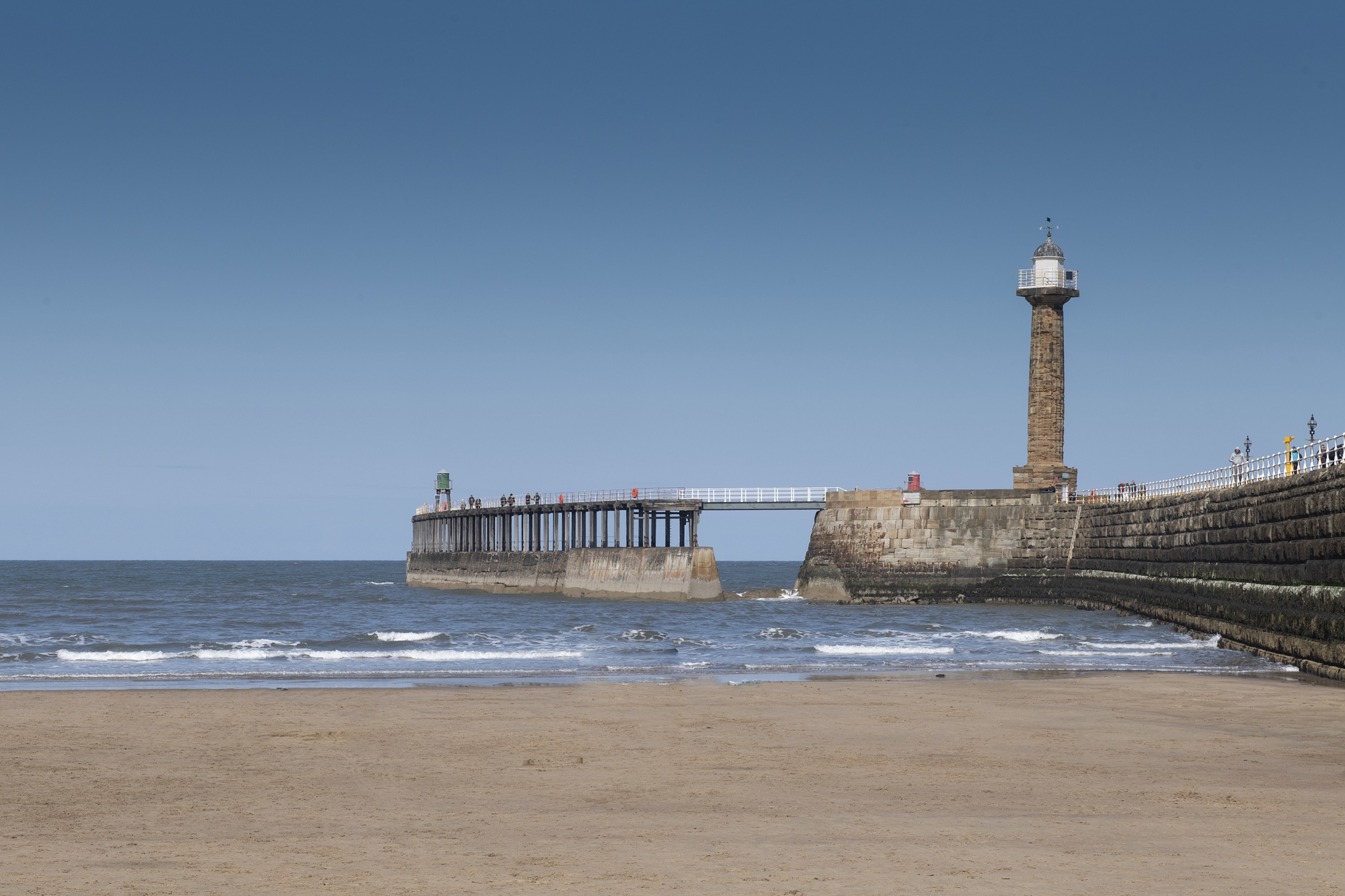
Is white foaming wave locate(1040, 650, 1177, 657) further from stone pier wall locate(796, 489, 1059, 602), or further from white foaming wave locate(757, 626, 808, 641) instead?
stone pier wall locate(796, 489, 1059, 602)

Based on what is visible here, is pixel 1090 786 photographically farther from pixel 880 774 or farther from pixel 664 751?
pixel 664 751

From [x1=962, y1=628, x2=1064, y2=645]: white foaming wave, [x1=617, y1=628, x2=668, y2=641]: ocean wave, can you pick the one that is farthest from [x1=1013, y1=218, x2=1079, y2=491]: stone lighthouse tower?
[x1=617, y1=628, x2=668, y2=641]: ocean wave

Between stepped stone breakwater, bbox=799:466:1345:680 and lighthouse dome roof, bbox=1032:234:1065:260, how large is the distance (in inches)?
425

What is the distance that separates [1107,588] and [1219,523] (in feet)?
43.5

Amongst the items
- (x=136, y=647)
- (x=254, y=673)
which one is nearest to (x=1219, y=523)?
(x=254, y=673)

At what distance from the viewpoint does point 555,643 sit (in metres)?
31.9

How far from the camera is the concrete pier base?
180ft

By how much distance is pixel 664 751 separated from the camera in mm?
13523

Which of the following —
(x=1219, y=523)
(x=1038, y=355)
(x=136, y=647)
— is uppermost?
(x=1038, y=355)

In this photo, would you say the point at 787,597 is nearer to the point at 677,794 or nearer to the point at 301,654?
the point at 301,654

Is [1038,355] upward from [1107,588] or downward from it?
upward

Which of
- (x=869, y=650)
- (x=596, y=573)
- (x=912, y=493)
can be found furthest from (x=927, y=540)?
(x=869, y=650)

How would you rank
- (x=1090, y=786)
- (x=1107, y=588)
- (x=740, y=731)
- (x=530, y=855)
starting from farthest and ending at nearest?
(x=1107, y=588), (x=740, y=731), (x=1090, y=786), (x=530, y=855)

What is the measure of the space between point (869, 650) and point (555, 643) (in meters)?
8.15
